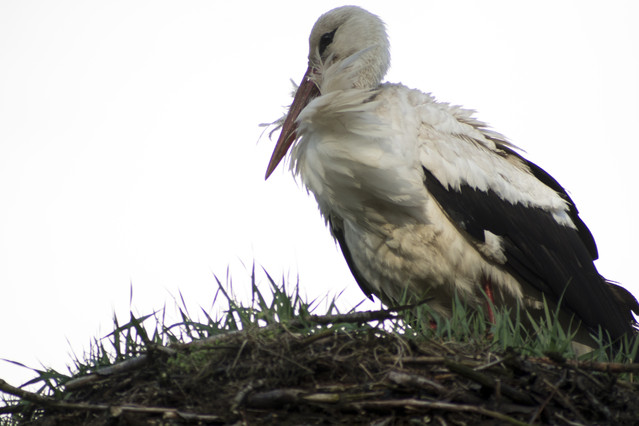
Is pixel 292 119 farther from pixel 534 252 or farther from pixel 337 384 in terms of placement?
pixel 337 384

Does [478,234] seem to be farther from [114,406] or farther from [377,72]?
[114,406]

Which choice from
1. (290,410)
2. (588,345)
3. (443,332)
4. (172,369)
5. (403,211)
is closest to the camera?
(290,410)

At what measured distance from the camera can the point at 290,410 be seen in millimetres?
2553

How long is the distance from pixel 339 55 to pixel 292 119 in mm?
536

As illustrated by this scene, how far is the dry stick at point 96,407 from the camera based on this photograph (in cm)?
253

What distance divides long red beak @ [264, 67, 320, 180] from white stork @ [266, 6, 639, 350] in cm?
1

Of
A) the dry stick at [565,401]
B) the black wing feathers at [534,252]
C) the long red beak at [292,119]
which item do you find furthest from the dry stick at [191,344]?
the long red beak at [292,119]

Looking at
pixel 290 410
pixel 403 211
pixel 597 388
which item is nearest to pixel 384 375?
pixel 290 410

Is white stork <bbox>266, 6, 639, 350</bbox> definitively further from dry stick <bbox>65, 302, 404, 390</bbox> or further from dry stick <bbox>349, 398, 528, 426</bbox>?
dry stick <bbox>349, 398, 528, 426</bbox>

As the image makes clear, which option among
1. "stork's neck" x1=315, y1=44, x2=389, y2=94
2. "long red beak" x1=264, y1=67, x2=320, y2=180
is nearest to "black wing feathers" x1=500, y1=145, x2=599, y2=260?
"stork's neck" x1=315, y1=44, x2=389, y2=94

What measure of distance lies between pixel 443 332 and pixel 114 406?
1.30 metres

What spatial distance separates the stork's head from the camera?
4.55 meters

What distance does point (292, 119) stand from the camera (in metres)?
4.69

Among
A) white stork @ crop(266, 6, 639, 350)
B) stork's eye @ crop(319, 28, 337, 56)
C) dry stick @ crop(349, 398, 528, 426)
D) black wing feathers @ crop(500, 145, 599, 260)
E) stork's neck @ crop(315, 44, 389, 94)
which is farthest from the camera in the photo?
stork's eye @ crop(319, 28, 337, 56)
